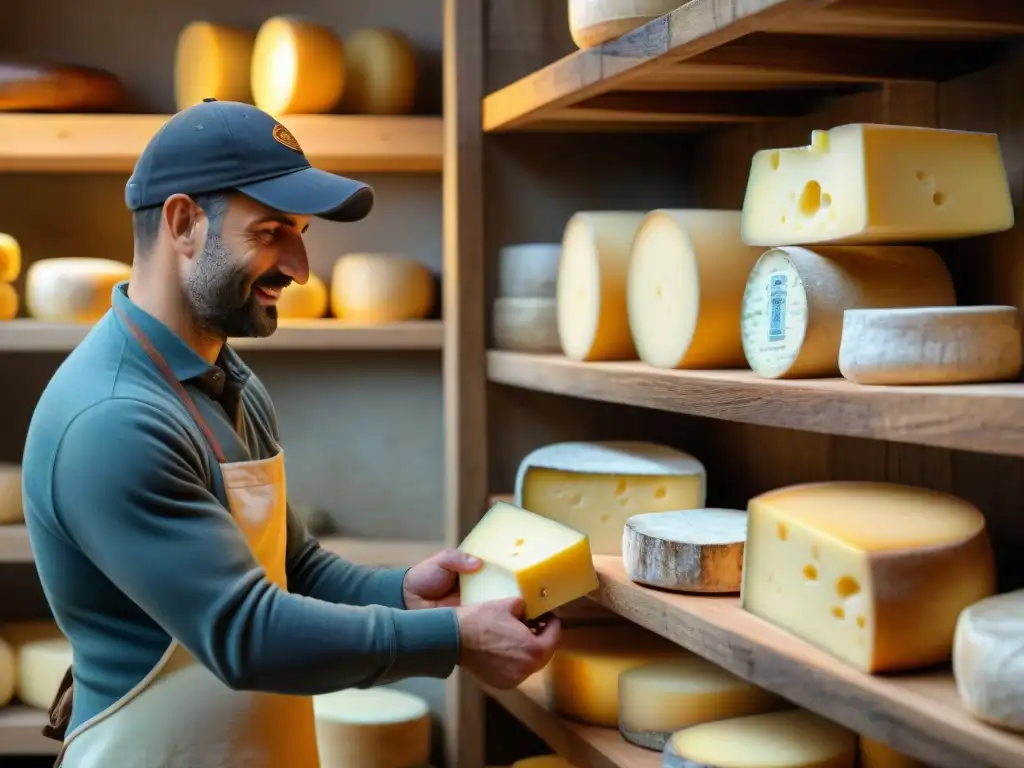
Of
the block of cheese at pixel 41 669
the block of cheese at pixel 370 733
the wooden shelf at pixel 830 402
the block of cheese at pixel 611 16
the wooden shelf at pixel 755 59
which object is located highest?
the block of cheese at pixel 611 16

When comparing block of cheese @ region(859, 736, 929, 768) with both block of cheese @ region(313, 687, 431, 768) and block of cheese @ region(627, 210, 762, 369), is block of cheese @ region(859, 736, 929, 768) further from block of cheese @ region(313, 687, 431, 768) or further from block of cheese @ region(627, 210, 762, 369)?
block of cheese @ region(313, 687, 431, 768)

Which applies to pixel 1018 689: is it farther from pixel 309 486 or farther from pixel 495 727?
pixel 309 486

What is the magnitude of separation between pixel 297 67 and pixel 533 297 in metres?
0.75

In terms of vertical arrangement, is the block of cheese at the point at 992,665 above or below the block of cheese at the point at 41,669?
above

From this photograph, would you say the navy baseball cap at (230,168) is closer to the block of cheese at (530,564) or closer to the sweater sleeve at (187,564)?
the sweater sleeve at (187,564)

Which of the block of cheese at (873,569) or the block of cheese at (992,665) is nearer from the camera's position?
the block of cheese at (992,665)

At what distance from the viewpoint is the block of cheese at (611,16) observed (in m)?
1.88

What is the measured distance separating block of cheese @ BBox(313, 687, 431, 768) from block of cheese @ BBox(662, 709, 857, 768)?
1.03m

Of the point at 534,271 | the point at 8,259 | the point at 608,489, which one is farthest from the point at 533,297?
the point at 8,259

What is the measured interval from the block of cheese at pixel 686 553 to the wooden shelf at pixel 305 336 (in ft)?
3.11

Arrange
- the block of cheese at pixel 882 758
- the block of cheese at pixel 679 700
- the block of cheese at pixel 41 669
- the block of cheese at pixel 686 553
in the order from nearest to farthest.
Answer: the block of cheese at pixel 882 758, the block of cheese at pixel 686 553, the block of cheese at pixel 679 700, the block of cheese at pixel 41 669

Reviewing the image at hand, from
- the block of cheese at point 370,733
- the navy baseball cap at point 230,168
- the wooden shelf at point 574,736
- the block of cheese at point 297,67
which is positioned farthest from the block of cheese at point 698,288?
the block of cheese at point 370,733

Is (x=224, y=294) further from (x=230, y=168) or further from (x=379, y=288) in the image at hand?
(x=379, y=288)

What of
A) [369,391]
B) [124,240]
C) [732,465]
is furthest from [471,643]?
[124,240]
